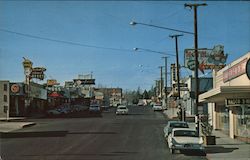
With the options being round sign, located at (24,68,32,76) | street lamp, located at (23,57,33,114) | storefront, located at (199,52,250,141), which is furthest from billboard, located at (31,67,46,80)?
storefront, located at (199,52,250,141)

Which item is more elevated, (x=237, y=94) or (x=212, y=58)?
(x=212, y=58)

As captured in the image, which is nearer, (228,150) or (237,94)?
(228,150)

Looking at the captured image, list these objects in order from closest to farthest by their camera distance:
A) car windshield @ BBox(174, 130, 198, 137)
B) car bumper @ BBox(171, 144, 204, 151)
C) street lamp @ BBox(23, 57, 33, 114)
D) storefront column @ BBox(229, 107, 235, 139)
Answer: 1. car bumper @ BBox(171, 144, 204, 151)
2. car windshield @ BBox(174, 130, 198, 137)
3. storefront column @ BBox(229, 107, 235, 139)
4. street lamp @ BBox(23, 57, 33, 114)

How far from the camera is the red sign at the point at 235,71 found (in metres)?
25.9

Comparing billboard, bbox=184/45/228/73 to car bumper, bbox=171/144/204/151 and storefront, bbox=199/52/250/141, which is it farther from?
car bumper, bbox=171/144/204/151

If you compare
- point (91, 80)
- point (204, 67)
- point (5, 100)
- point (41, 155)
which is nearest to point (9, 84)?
point (5, 100)

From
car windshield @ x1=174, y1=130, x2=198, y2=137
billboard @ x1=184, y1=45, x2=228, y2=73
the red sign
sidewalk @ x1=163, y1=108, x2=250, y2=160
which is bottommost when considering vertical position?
sidewalk @ x1=163, y1=108, x2=250, y2=160

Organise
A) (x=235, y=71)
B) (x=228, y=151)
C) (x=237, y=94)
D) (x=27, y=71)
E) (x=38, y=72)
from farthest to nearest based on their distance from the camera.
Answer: (x=38, y=72), (x=27, y=71), (x=235, y=71), (x=237, y=94), (x=228, y=151)

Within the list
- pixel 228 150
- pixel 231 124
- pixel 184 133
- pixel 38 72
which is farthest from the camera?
pixel 38 72

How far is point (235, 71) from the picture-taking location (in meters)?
28.3

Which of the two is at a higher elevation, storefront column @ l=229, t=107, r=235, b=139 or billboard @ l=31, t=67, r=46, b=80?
billboard @ l=31, t=67, r=46, b=80

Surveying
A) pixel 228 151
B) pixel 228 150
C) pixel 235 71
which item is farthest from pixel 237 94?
pixel 228 151

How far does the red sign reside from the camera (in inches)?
1020

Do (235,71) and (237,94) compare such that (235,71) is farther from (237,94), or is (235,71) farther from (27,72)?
(27,72)
